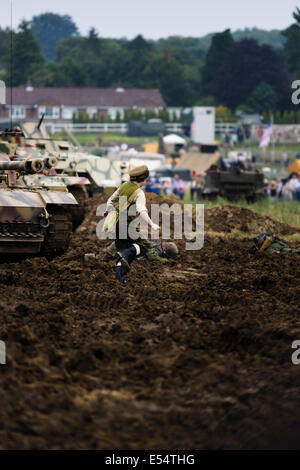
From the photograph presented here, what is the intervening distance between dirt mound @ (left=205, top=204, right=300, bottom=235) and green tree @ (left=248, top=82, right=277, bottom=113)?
7766 cm

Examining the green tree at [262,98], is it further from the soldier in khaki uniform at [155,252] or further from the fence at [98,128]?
the soldier in khaki uniform at [155,252]

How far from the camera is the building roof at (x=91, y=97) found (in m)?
109

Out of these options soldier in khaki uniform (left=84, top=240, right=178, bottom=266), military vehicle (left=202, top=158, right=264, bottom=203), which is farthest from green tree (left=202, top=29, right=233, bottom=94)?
soldier in khaki uniform (left=84, top=240, right=178, bottom=266)

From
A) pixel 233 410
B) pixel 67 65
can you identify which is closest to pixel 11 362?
pixel 233 410

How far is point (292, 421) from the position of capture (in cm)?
630

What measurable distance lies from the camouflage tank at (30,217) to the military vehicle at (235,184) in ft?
51.6

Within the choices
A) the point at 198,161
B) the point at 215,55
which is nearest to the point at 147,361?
the point at 198,161

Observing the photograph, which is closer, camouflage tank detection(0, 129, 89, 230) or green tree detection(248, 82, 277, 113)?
camouflage tank detection(0, 129, 89, 230)

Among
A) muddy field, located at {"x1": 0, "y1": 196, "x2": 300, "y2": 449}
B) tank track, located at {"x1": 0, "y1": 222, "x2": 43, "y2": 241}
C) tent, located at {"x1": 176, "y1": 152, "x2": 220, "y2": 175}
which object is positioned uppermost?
tent, located at {"x1": 176, "y1": 152, "x2": 220, "y2": 175}

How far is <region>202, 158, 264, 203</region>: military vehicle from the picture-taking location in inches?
1115

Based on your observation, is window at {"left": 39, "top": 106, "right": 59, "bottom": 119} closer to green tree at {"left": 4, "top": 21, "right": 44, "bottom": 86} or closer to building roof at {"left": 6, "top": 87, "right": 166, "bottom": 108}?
building roof at {"left": 6, "top": 87, "right": 166, "bottom": 108}

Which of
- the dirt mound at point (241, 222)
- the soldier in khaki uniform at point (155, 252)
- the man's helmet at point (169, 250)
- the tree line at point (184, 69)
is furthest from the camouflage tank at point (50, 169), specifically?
the tree line at point (184, 69)

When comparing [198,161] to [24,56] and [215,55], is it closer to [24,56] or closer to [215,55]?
[215,55]

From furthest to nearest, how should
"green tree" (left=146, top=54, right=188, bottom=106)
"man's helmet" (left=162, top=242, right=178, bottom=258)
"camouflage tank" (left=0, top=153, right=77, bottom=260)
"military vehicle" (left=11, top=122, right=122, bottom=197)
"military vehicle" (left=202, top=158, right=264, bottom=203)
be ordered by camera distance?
"green tree" (left=146, top=54, right=188, bottom=106), "military vehicle" (left=202, top=158, right=264, bottom=203), "military vehicle" (left=11, top=122, right=122, bottom=197), "camouflage tank" (left=0, top=153, right=77, bottom=260), "man's helmet" (left=162, top=242, right=178, bottom=258)
